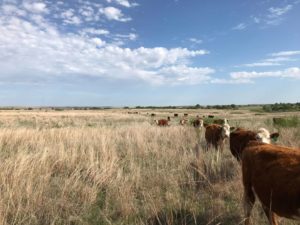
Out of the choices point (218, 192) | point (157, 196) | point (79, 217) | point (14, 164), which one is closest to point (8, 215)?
point (79, 217)

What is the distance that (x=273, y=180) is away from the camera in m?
4.07

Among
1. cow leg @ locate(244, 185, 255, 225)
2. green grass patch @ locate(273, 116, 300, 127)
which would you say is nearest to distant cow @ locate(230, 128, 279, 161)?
cow leg @ locate(244, 185, 255, 225)

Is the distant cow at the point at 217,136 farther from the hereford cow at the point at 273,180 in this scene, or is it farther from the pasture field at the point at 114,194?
the hereford cow at the point at 273,180

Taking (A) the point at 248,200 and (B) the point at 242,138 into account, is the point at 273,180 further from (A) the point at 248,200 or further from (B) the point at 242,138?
(B) the point at 242,138

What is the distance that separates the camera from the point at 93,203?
20.3ft

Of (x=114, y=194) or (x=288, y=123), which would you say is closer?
(x=114, y=194)

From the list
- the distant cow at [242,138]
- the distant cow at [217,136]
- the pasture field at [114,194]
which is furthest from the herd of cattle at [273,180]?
the distant cow at [217,136]

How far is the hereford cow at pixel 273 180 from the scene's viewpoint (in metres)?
3.76

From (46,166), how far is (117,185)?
6.95ft

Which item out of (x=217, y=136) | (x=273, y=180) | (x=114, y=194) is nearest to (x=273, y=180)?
(x=273, y=180)

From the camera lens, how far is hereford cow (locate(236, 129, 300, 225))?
376cm

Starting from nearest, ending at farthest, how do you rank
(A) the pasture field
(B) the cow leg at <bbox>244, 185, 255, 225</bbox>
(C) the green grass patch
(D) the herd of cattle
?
(D) the herd of cattle → (B) the cow leg at <bbox>244, 185, 255, 225</bbox> → (A) the pasture field → (C) the green grass patch

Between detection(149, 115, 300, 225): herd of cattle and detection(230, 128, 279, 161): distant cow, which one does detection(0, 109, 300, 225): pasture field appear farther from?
detection(149, 115, 300, 225): herd of cattle

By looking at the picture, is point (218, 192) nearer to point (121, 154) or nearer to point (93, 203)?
point (93, 203)
